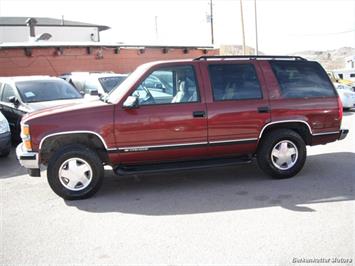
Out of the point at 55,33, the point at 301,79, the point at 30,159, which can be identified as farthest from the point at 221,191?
the point at 55,33

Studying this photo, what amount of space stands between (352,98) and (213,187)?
11.1 m

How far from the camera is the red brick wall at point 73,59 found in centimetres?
2395

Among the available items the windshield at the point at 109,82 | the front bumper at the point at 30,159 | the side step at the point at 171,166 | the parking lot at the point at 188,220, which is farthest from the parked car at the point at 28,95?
the side step at the point at 171,166

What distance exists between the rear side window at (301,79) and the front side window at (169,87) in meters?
1.34

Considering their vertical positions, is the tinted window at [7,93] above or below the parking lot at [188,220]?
above

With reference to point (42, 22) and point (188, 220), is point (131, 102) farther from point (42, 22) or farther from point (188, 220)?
point (42, 22)

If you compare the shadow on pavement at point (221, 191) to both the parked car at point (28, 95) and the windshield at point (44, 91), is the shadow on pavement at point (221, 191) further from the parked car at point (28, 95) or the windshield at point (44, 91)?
the windshield at point (44, 91)

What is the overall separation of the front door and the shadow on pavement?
0.49m

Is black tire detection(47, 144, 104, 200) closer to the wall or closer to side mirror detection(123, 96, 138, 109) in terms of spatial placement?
side mirror detection(123, 96, 138, 109)

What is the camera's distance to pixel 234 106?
615cm

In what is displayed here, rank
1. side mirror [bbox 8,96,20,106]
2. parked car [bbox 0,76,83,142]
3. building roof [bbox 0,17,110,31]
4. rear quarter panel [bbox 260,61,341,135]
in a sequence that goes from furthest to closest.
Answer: building roof [bbox 0,17,110,31]
side mirror [bbox 8,96,20,106]
parked car [bbox 0,76,83,142]
rear quarter panel [bbox 260,61,341,135]

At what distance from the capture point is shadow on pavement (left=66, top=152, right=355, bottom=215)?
17.6ft

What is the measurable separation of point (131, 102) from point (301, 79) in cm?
265

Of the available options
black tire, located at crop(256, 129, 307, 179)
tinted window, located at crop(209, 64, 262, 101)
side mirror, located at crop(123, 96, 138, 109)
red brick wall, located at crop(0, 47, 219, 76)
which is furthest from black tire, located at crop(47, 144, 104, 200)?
red brick wall, located at crop(0, 47, 219, 76)
